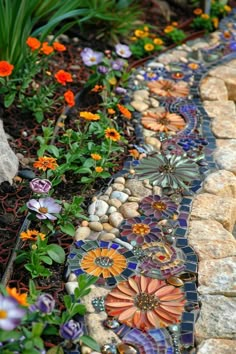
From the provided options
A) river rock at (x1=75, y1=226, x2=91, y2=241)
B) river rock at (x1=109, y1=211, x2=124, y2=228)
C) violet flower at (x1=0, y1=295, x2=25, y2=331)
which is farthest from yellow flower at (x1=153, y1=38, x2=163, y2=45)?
violet flower at (x1=0, y1=295, x2=25, y2=331)

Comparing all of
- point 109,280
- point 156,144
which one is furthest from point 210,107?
point 109,280

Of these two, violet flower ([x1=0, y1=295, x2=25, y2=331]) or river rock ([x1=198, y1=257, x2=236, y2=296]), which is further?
river rock ([x1=198, y1=257, x2=236, y2=296])

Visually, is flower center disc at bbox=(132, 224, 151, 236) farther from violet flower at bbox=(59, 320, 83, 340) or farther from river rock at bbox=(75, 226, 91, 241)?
violet flower at bbox=(59, 320, 83, 340)

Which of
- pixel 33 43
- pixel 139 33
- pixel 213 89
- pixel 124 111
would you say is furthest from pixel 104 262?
pixel 139 33

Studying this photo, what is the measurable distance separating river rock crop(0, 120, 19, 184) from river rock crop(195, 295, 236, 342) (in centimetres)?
93

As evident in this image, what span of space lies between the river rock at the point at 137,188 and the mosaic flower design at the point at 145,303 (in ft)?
1.64

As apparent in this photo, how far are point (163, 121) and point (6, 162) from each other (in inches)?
34.2

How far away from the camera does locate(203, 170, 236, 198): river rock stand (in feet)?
9.62

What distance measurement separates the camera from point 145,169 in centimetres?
303

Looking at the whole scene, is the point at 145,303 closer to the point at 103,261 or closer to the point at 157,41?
the point at 103,261

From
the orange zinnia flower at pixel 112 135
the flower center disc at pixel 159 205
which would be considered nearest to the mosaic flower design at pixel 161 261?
the flower center disc at pixel 159 205

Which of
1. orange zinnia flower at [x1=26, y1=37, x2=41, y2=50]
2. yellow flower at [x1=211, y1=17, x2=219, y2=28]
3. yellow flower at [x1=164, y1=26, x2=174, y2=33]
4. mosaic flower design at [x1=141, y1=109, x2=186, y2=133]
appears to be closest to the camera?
orange zinnia flower at [x1=26, y1=37, x2=41, y2=50]

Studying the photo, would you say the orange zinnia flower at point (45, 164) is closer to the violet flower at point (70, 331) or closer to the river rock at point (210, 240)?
the river rock at point (210, 240)

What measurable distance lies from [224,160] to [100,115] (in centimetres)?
59
